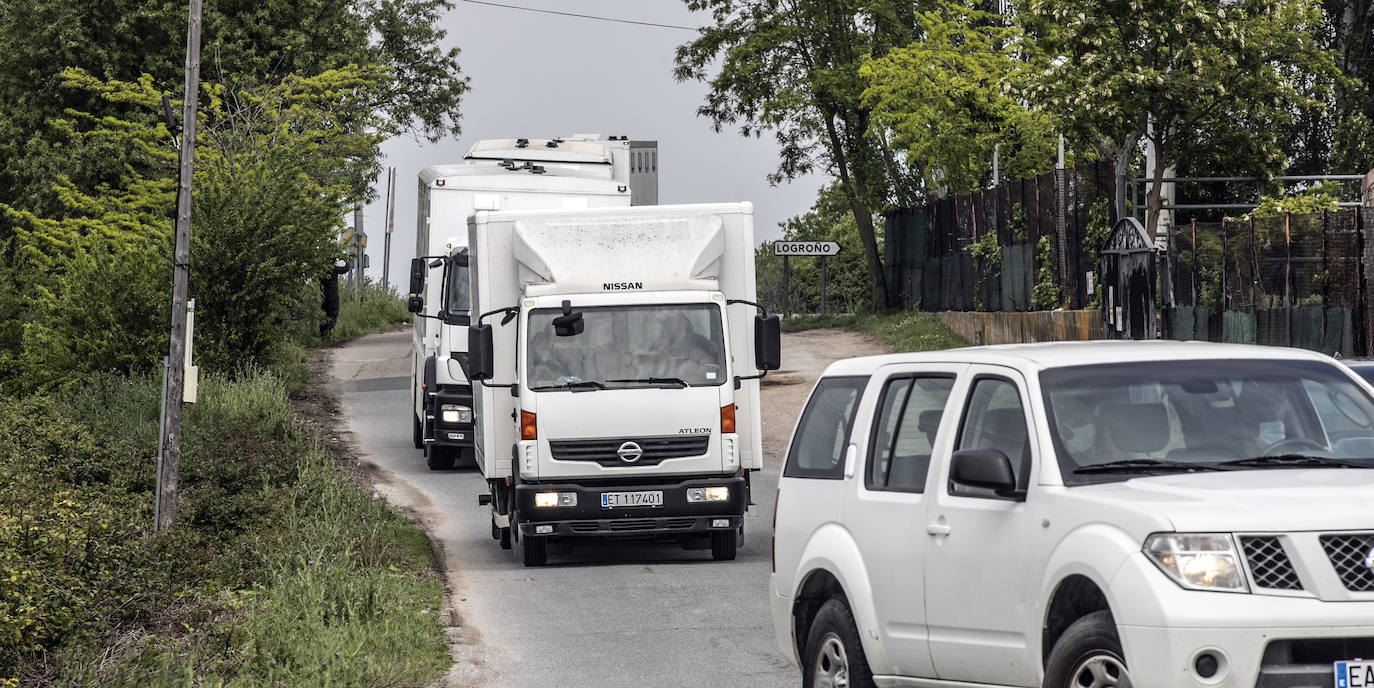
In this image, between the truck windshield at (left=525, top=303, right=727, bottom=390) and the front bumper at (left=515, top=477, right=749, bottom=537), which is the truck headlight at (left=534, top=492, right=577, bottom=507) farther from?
the truck windshield at (left=525, top=303, right=727, bottom=390)

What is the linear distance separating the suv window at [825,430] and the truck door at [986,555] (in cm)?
91

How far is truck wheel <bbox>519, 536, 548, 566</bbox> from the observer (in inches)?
617

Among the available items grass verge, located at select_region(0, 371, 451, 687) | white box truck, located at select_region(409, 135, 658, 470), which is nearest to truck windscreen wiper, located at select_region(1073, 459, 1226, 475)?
grass verge, located at select_region(0, 371, 451, 687)

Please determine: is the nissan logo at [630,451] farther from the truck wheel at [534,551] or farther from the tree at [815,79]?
the tree at [815,79]

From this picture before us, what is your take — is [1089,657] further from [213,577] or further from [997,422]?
[213,577]

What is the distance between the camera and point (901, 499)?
737 centimetres

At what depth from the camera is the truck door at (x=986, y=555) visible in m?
6.45

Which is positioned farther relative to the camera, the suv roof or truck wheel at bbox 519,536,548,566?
truck wheel at bbox 519,536,548,566

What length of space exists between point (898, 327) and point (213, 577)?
31758mm

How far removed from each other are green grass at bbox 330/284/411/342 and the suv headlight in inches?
1801

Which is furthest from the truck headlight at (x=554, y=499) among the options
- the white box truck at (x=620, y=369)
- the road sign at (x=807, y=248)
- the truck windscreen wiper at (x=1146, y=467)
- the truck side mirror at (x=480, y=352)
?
the road sign at (x=807, y=248)

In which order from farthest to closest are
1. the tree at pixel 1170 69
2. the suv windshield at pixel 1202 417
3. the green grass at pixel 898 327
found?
1. the green grass at pixel 898 327
2. the tree at pixel 1170 69
3. the suv windshield at pixel 1202 417

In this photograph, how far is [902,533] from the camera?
728 centimetres

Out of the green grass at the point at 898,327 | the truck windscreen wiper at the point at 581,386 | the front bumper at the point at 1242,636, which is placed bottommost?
the front bumper at the point at 1242,636
